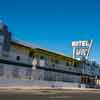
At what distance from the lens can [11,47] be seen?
44375 millimetres

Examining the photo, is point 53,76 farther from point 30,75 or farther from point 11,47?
point 11,47

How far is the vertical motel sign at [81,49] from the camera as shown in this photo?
7623cm

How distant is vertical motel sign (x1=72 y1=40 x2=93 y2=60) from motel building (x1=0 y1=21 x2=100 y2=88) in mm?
4457

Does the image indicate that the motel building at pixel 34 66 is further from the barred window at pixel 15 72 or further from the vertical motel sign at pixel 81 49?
the vertical motel sign at pixel 81 49

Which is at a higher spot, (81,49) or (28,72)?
(81,49)

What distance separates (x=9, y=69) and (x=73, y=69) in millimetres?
26849

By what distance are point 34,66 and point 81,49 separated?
32.2 meters

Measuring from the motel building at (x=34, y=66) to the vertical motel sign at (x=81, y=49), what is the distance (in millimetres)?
4457

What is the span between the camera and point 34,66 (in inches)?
1939
